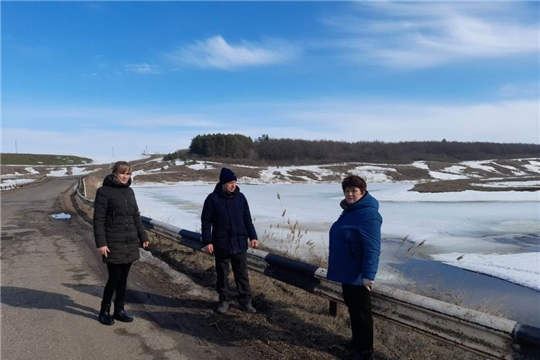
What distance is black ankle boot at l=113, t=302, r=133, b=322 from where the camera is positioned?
4871 mm

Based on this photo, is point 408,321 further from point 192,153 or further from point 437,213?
point 192,153

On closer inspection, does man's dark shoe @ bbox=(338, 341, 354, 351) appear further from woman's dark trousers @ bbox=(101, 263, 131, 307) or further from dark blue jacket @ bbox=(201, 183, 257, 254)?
woman's dark trousers @ bbox=(101, 263, 131, 307)

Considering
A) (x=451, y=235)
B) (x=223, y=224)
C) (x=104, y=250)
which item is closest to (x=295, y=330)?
(x=223, y=224)

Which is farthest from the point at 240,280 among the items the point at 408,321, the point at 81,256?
the point at 81,256

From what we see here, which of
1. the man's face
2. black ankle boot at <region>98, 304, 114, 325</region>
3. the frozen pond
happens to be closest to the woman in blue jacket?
the man's face

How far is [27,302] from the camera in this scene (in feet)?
18.2

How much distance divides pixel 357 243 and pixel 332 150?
13026 centimetres

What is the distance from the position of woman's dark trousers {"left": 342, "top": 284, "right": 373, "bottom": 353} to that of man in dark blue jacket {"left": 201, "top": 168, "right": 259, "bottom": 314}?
61.7 inches

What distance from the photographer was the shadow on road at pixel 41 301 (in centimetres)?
525

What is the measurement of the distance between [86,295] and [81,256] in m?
2.92

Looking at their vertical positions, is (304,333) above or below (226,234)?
below

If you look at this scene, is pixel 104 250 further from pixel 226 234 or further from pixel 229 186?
pixel 229 186

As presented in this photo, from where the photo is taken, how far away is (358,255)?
383cm

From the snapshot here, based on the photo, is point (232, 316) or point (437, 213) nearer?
point (232, 316)
